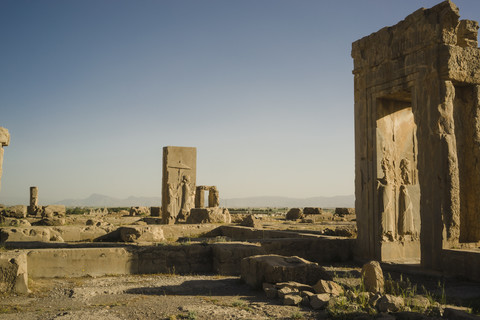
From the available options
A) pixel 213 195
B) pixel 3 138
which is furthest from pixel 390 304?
pixel 213 195

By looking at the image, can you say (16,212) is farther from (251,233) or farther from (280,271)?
(280,271)

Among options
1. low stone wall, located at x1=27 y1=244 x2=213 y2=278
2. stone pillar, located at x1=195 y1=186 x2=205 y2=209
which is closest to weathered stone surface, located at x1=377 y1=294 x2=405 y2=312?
low stone wall, located at x1=27 y1=244 x2=213 y2=278

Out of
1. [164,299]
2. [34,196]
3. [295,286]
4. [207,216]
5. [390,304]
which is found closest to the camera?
[390,304]

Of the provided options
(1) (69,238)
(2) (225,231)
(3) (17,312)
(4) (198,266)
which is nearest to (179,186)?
(2) (225,231)

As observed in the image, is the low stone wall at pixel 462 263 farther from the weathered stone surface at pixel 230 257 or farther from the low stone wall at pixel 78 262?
the low stone wall at pixel 78 262

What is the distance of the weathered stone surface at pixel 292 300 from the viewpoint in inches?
192

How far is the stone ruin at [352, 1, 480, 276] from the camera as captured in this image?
24.0 ft

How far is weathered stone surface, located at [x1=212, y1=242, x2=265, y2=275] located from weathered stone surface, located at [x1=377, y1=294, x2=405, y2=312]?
3.30m

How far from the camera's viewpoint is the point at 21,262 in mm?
5715

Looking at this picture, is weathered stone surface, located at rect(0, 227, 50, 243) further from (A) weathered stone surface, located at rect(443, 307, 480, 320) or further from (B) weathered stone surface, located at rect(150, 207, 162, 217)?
(B) weathered stone surface, located at rect(150, 207, 162, 217)

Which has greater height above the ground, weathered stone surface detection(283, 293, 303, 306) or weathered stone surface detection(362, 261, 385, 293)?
weathered stone surface detection(362, 261, 385, 293)

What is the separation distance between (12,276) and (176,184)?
1313 centimetres

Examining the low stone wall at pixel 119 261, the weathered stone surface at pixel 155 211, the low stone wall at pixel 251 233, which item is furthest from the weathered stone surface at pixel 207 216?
the weathered stone surface at pixel 155 211

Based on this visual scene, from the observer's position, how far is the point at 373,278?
546 cm
